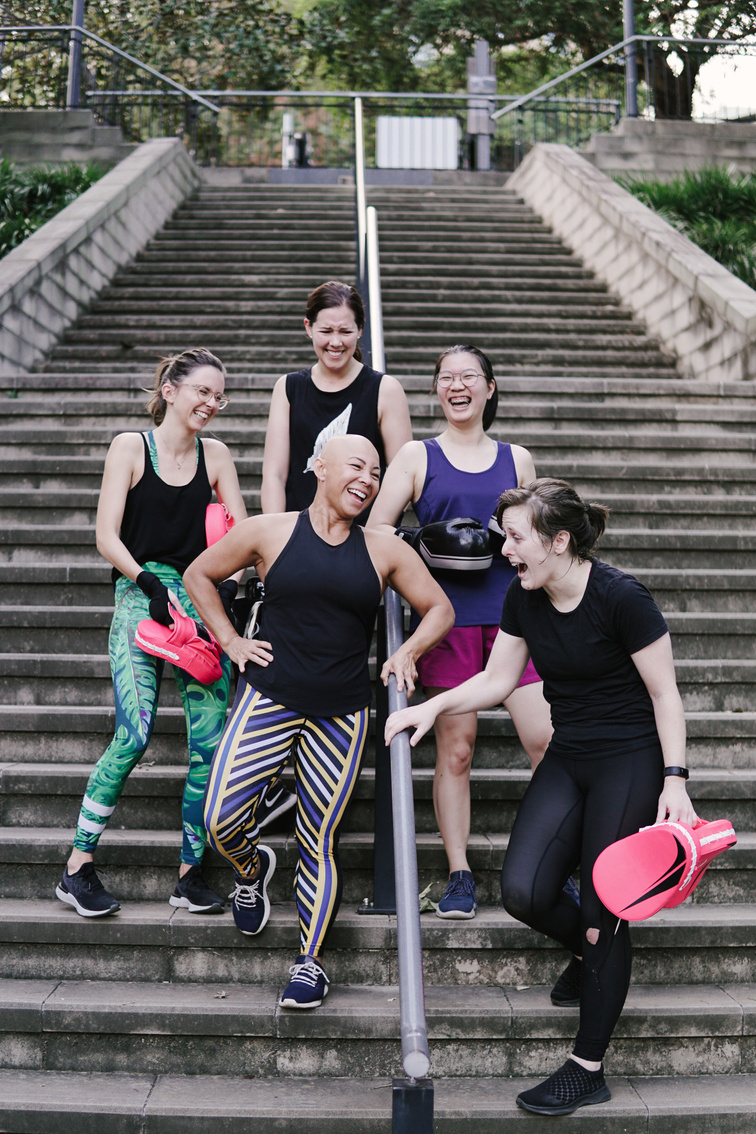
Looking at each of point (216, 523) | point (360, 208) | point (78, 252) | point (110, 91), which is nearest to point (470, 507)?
point (216, 523)

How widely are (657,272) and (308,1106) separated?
7446 millimetres

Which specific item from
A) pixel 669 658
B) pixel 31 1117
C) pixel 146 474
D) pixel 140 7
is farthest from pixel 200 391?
pixel 140 7

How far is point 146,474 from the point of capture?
131 inches

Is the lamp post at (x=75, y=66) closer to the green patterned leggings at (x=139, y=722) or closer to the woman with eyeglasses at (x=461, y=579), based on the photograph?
the woman with eyeglasses at (x=461, y=579)

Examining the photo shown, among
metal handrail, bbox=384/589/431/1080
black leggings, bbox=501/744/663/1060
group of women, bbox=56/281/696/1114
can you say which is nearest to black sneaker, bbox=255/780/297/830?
group of women, bbox=56/281/696/1114

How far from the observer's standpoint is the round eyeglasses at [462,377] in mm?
3361

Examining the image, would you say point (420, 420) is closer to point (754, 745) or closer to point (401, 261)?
point (754, 745)

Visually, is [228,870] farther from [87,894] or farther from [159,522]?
[159,522]

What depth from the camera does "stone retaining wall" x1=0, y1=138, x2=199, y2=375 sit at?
7637 mm

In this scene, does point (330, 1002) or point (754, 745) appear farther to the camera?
point (754, 745)

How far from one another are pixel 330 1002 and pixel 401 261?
27.0 ft

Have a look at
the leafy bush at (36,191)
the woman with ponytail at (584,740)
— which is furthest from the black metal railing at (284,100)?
the woman with ponytail at (584,740)

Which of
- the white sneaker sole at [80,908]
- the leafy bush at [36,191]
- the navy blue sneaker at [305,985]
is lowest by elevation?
the navy blue sneaker at [305,985]

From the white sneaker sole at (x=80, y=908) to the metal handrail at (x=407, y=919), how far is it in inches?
45.7
